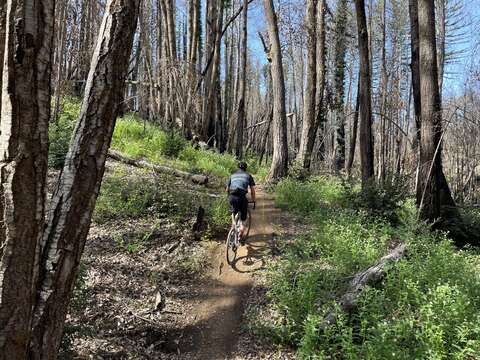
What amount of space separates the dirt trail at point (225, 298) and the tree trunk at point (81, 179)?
3.04 metres

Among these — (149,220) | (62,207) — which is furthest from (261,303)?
(62,207)

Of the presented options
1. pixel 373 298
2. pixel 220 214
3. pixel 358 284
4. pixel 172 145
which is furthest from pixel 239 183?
pixel 172 145

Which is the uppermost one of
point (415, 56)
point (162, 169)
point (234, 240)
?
point (415, 56)

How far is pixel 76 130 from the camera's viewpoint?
2.95 meters

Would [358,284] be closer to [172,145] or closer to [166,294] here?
[166,294]

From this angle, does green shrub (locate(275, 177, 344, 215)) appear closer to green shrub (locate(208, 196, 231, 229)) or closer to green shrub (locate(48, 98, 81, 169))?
green shrub (locate(208, 196, 231, 229))

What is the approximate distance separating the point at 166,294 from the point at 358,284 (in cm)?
314

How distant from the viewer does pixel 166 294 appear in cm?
657

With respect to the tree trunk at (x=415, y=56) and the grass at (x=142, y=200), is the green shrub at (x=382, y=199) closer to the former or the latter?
the tree trunk at (x=415, y=56)

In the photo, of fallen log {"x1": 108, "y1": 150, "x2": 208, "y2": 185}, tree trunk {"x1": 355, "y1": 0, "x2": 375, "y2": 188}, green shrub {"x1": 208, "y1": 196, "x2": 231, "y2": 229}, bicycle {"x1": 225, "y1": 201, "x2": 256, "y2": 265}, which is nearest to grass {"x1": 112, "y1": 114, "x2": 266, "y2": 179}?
fallen log {"x1": 108, "y1": 150, "x2": 208, "y2": 185}

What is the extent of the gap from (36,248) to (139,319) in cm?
382

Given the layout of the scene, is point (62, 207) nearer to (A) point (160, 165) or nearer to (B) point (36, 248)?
(B) point (36, 248)

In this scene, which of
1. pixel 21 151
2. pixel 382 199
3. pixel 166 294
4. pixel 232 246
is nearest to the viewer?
pixel 21 151

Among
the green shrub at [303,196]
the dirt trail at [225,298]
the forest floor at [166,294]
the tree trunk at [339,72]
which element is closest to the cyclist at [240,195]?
the dirt trail at [225,298]
